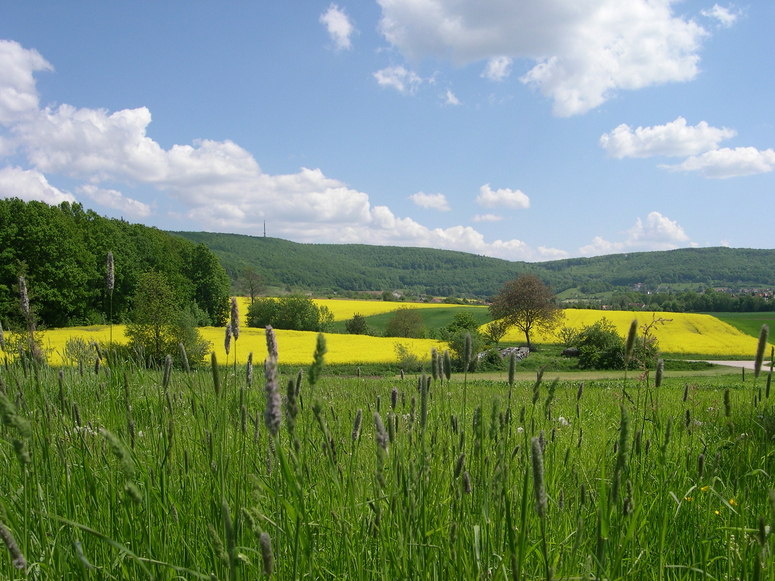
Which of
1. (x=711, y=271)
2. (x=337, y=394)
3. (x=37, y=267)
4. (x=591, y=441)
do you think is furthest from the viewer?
(x=711, y=271)

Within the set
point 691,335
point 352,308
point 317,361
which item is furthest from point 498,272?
point 317,361

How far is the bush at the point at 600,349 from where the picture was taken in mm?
33250

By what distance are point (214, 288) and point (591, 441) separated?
61.1m

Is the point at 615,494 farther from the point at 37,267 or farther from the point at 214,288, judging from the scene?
the point at 214,288

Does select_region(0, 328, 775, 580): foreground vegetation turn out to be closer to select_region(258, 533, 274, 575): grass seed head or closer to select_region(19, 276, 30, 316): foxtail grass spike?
select_region(258, 533, 274, 575): grass seed head

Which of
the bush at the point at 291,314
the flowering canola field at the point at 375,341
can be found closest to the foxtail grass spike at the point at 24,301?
the flowering canola field at the point at 375,341

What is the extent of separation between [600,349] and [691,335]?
18871mm

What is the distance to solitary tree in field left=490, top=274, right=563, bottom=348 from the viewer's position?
4412 cm

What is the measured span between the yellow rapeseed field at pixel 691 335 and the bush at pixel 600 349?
10.1ft

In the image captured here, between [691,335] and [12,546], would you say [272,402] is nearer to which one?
[12,546]

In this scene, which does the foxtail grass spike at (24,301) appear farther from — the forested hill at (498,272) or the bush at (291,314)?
the forested hill at (498,272)

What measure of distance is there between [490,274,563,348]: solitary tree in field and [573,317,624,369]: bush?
22.2 ft

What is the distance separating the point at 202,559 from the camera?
1.94 m

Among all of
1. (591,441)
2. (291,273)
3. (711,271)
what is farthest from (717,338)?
(291,273)
